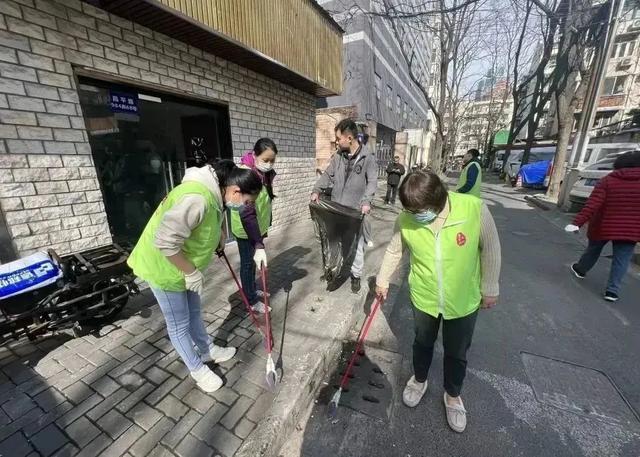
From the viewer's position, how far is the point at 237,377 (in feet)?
7.55

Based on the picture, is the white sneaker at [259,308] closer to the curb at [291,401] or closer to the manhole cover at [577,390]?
the curb at [291,401]

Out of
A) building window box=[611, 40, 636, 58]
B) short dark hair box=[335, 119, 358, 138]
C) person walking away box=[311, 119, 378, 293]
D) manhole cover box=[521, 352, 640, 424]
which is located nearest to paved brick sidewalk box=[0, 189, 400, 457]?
person walking away box=[311, 119, 378, 293]

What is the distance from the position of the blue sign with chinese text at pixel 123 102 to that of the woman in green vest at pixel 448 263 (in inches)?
147

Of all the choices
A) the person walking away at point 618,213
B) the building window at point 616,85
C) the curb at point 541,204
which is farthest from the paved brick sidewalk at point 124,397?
the building window at point 616,85

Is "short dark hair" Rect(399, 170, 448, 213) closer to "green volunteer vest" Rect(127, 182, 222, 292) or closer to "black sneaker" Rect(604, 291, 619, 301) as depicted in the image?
"green volunteer vest" Rect(127, 182, 222, 292)

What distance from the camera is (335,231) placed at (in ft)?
11.1

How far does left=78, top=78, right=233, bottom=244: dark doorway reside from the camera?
3.38 meters

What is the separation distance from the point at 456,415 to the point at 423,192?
1699 mm

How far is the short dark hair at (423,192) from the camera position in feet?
5.09

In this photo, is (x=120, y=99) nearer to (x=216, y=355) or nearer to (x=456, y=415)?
(x=216, y=355)

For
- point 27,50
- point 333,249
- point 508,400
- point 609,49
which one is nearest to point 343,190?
point 333,249

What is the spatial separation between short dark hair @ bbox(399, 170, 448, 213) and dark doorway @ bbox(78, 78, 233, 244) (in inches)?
142

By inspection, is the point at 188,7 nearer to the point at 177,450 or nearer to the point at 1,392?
the point at 1,392

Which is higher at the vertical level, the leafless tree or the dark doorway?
the leafless tree
